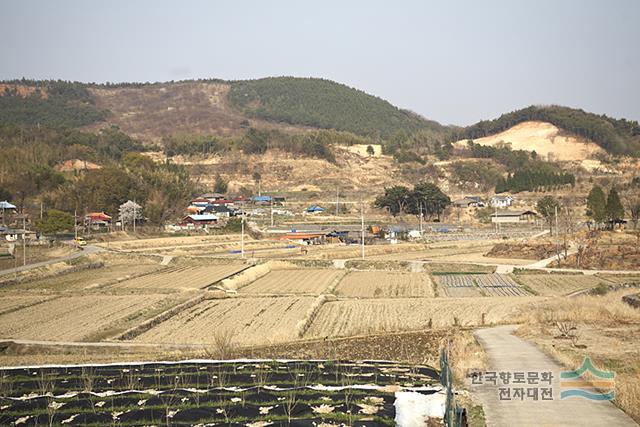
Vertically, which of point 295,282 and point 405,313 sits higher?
point 405,313

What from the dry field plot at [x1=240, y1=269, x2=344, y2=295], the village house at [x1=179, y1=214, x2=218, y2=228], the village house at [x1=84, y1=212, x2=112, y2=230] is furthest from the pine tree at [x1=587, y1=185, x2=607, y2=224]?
the village house at [x1=84, y1=212, x2=112, y2=230]

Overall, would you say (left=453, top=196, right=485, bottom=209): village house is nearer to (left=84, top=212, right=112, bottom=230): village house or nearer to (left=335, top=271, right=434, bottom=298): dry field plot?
(left=84, top=212, right=112, bottom=230): village house

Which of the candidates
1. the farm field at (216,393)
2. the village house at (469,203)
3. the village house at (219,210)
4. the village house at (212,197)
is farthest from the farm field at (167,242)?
the farm field at (216,393)

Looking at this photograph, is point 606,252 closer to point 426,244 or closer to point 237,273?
point 426,244

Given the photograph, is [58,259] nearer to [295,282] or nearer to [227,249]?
[227,249]

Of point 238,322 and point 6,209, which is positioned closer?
point 238,322

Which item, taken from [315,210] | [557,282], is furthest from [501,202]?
[557,282]
